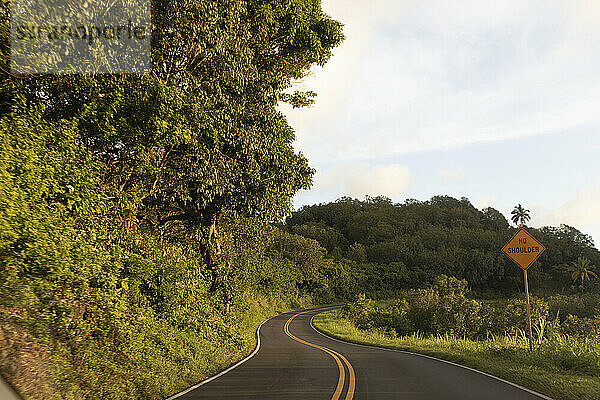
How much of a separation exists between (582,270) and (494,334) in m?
74.7

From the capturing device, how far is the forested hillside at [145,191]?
628 centimetres

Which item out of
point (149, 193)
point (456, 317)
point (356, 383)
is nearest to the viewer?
point (356, 383)

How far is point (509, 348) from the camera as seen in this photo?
13.1 m

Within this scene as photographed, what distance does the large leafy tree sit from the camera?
9.10 metres

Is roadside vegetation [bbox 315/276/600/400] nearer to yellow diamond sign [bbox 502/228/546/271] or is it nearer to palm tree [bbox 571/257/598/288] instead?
yellow diamond sign [bbox 502/228/546/271]

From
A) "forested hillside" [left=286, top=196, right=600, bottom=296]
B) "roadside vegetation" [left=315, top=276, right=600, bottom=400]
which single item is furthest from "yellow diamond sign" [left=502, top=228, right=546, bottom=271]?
"forested hillside" [left=286, top=196, right=600, bottom=296]

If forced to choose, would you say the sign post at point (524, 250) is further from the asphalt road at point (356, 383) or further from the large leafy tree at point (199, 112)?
the large leafy tree at point (199, 112)

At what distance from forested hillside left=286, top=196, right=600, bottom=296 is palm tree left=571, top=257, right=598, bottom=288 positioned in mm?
1302

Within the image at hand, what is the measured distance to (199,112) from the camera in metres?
10.4

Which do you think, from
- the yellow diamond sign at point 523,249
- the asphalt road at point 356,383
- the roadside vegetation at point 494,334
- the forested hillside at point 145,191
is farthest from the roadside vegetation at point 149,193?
the yellow diamond sign at point 523,249

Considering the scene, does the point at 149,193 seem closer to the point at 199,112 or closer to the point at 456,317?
the point at 199,112

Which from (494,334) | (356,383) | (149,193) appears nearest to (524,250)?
(356,383)

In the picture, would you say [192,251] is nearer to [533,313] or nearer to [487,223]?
[533,313]

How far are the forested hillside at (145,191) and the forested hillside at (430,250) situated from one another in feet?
204
